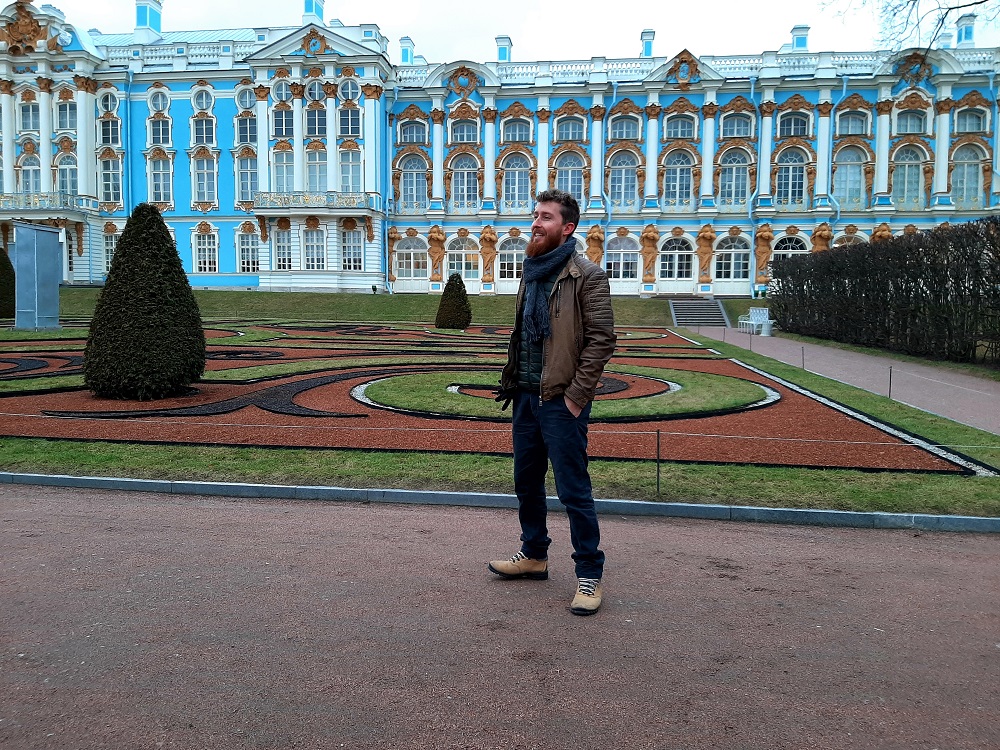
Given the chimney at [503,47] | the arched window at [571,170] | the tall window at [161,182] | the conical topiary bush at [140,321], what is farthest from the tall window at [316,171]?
the conical topiary bush at [140,321]

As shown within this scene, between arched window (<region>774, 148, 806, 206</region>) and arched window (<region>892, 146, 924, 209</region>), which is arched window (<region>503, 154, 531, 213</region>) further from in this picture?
arched window (<region>892, 146, 924, 209</region>)

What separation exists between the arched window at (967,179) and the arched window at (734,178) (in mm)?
11184

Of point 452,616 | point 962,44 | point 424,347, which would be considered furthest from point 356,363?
point 962,44

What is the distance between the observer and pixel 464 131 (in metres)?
48.4

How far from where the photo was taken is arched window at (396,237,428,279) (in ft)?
161

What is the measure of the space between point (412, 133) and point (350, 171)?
4412 millimetres

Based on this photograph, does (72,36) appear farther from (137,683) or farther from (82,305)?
(137,683)

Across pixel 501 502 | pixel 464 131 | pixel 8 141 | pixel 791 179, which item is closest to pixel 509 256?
pixel 464 131

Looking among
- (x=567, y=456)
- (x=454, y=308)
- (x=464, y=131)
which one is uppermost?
(x=464, y=131)

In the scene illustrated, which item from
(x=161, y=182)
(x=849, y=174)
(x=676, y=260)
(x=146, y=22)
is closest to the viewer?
(x=849, y=174)

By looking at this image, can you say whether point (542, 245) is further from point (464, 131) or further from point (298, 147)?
point (464, 131)

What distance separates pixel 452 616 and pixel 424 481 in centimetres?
281

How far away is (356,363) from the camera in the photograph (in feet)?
52.9

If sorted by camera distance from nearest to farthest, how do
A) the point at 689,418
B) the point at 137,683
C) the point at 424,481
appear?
the point at 137,683, the point at 424,481, the point at 689,418
